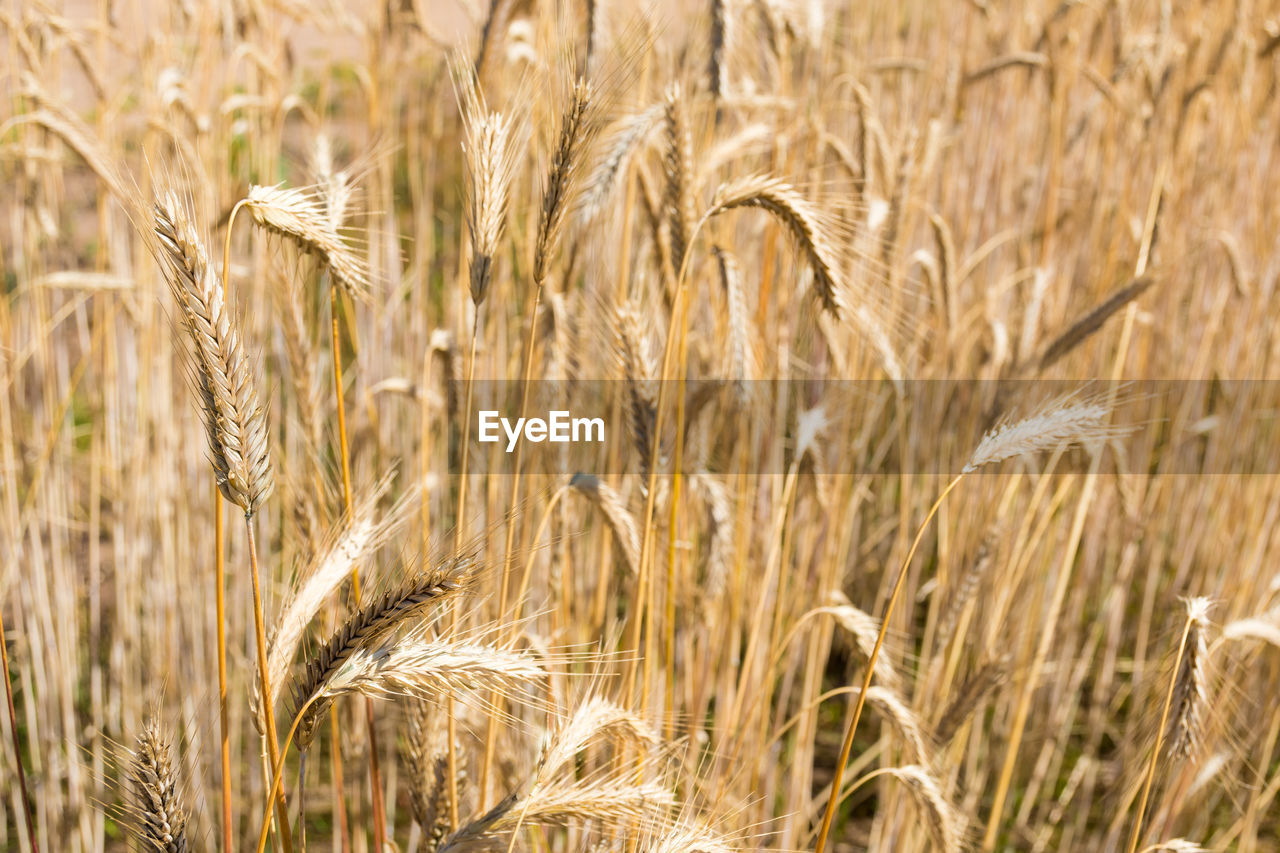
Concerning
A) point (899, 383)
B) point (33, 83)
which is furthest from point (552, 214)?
point (33, 83)

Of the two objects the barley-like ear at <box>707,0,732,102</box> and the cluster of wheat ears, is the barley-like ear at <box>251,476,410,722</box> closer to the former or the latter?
the cluster of wheat ears

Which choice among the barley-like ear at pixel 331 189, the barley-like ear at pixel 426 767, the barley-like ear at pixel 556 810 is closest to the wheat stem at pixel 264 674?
the barley-like ear at pixel 556 810

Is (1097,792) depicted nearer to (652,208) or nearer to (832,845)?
(832,845)

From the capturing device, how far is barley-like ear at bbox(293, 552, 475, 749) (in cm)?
70

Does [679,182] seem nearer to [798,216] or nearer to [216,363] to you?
[798,216]

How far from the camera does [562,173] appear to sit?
2.95ft

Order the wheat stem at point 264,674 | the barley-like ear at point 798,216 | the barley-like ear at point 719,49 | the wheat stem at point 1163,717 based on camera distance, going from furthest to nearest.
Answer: the barley-like ear at point 719,49 → the barley-like ear at point 798,216 → the wheat stem at point 1163,717 → the wheat stem at point 264,674

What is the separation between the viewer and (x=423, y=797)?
3.37 feet

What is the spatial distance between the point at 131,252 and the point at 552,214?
2.28 m

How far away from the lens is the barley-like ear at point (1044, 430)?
0.82m

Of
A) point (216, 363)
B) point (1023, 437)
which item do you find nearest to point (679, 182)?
point (1023, 437)

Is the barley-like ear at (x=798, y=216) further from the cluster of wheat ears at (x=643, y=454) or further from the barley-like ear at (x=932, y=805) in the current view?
the barley-like ear at (x=932, y=805)

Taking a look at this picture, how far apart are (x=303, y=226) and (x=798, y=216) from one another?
53 cm

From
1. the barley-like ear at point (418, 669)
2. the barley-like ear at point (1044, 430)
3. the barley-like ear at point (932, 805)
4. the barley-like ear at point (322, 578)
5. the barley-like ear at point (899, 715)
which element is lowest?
Answer: the barley-like ear at point (932, 805)
